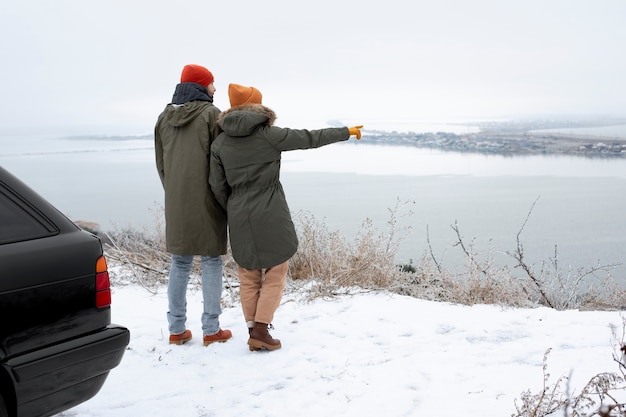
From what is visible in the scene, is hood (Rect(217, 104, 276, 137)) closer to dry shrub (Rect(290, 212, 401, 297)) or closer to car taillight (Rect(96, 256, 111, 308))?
car taillight (Rect(96, 256, 111, 308))

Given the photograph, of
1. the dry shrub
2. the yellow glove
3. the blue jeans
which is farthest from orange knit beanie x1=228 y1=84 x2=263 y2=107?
the dry shrub

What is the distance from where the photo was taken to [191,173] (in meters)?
4.05

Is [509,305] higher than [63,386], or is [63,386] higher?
[63,386]

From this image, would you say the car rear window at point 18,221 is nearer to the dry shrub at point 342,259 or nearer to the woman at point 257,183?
the woman at point 257,183

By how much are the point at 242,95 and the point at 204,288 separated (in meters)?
1.49

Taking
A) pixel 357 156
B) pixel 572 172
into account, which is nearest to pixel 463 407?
pixel 572 172

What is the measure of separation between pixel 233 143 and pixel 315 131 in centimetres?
60

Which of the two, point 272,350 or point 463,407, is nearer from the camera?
point 463,407

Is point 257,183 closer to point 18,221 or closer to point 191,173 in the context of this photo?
point 191,173

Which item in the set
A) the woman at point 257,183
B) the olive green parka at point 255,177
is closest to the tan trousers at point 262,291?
the woman at point 257,183

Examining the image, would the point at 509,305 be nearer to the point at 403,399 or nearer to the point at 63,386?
the point at 403,399

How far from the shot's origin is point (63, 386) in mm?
2551

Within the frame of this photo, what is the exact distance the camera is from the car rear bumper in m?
2.39

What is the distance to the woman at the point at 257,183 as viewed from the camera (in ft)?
12.8
